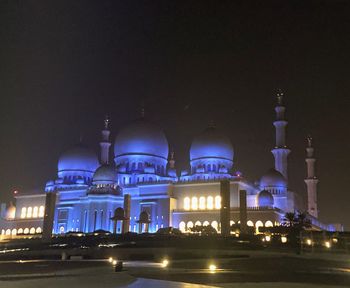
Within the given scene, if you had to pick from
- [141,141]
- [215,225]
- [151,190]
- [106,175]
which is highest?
[141,141]

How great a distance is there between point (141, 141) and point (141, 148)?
0.95 metres

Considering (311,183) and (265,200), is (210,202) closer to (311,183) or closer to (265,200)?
(265,200)

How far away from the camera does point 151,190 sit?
58.8 m

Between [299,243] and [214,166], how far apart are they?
28.9 metres

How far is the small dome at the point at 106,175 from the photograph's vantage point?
60.1m

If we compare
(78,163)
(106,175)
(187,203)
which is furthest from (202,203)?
(78,163)

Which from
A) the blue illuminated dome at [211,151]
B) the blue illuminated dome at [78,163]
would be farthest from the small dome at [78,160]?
the blue illuminated dome at [211,151]

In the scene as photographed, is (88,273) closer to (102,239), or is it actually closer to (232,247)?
(232,247)

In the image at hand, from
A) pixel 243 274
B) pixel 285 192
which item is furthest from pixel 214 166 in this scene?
pixel 243 274

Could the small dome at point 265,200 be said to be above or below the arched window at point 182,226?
above

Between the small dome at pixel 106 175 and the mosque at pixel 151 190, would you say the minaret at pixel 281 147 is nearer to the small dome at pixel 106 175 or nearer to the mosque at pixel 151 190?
the mosque at pixel 151 190

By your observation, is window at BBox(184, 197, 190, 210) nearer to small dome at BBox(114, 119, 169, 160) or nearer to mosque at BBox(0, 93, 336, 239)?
mosque at BBox(0, 93, 336, 239)

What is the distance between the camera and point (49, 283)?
1330 centimetres

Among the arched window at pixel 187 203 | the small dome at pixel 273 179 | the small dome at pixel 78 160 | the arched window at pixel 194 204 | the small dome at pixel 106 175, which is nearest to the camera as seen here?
the arched window at pixel 194 204
